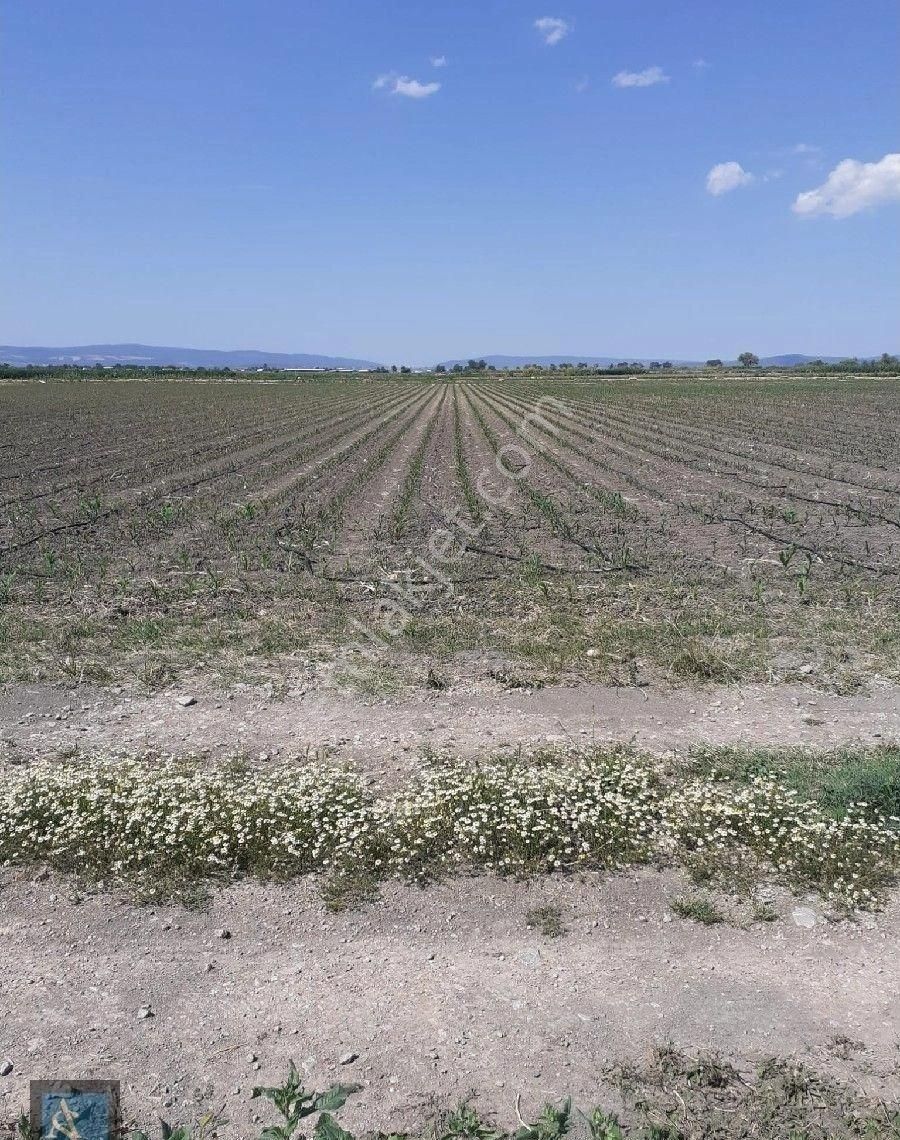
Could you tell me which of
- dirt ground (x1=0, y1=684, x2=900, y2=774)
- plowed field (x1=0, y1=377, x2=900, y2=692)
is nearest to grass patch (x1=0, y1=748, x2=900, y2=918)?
dirt ground (x1=0, y1=684, x2=900, y2=774)

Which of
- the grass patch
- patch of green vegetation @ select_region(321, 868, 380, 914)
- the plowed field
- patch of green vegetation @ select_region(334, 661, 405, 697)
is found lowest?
patch of green vegetation @ select_region(321, 868, 380, 914)

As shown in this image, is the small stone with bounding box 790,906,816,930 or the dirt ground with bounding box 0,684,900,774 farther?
the dirt ground with bounding box 0,684,900,774

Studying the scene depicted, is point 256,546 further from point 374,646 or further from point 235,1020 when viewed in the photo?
point 235,1020

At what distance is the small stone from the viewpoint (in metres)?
4.34

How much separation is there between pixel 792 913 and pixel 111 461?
24.0m

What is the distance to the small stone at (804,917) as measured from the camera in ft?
14.3

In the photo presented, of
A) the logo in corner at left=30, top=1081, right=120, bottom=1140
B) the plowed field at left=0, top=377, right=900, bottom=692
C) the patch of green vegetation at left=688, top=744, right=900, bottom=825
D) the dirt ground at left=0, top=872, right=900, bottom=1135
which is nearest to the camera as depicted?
the logo in corner at left=30, top=1081, right=120, bottom=1140

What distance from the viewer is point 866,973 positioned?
13.1ft

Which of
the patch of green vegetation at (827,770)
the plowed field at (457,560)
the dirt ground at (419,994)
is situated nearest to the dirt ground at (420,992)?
the dirt ground at (419,994)

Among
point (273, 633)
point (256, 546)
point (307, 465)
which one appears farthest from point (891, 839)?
point (307, 465)

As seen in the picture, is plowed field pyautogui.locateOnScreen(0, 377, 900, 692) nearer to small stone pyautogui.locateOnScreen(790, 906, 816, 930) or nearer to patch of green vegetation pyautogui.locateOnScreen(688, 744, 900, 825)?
patch of green vegetation pyautogui.locateOnScreen(688, 744, 900, 825)

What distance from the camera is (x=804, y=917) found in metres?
4.40

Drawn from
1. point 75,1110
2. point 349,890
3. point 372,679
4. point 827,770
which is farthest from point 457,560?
point 75,1110

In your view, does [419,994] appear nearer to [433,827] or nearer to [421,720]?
[433,827]
